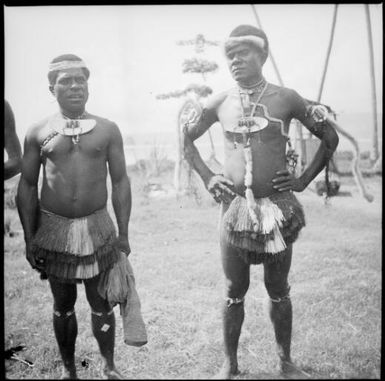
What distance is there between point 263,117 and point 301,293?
143 cm

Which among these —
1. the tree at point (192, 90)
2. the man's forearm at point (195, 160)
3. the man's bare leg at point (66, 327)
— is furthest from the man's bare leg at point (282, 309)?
the man's bare leg at point (66, 327)

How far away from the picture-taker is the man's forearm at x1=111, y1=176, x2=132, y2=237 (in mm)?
3018

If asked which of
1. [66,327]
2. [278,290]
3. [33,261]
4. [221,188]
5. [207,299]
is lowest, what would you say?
[66,327]

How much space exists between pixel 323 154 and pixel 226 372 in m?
1.61

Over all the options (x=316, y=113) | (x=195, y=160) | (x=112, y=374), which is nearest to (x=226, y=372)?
(x=112, y=374)

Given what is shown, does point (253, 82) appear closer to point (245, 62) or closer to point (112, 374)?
point (245, 62)

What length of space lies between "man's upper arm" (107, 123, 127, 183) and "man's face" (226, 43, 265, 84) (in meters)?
0.87

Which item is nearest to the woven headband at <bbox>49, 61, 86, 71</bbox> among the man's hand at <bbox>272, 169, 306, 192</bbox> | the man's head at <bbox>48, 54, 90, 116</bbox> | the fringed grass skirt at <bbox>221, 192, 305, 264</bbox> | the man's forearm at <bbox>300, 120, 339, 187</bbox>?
the man's head at <bbox>48, 54, 90, 116</bbox>

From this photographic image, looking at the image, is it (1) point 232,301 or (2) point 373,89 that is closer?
(1) point 232,301

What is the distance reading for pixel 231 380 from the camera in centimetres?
301

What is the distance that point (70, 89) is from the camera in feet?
9.45

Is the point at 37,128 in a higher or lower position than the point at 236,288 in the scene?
higher

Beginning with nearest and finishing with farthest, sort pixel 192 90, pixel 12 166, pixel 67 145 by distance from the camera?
pixel 67 145 < pixel 12 166 < pixel 192 90

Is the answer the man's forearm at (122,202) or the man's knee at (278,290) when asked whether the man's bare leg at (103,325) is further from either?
the man's knee at (278,290)
